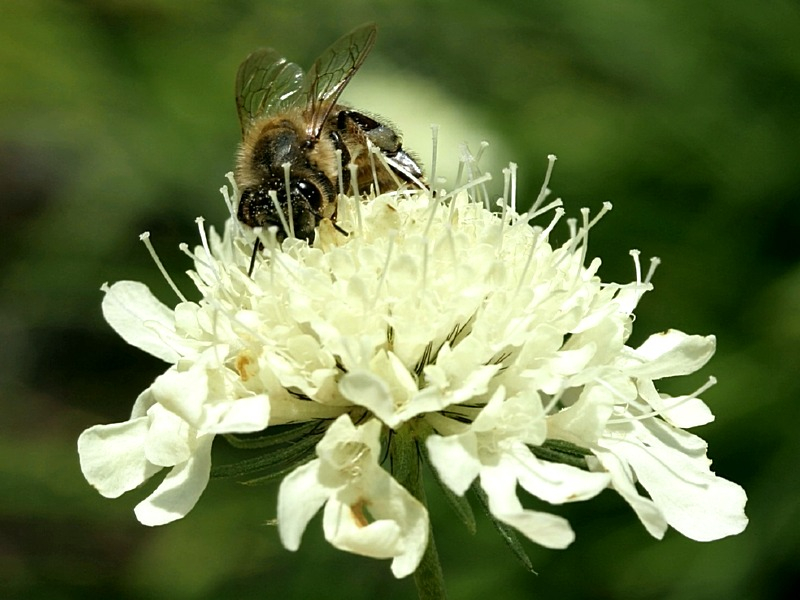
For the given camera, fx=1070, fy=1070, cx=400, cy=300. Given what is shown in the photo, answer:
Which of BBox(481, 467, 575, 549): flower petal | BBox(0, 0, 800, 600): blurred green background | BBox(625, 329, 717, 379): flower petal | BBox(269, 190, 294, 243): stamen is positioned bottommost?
BBox(0, 0, 800, 600): blurred green background

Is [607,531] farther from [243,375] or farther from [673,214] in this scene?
[243,375]

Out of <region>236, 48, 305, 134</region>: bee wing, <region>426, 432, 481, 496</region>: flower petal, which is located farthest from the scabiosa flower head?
<region>236, 48, 305, 134</region>: bee wing

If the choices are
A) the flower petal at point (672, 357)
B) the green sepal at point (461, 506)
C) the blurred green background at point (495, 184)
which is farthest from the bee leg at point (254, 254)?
the blurred green background at point (495, 184)

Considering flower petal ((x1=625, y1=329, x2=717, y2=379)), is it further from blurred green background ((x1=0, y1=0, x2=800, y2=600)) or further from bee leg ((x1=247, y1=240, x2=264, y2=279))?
blurred green background ((x1=0, y1=0, x2=800, y2=600))

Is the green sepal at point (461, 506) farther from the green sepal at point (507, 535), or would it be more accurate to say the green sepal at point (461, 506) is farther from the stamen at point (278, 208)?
the stamen at point (278, 208)

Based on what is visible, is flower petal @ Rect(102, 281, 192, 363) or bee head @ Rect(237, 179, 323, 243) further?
flower petal @ Rect(102, 281, 192, 363)

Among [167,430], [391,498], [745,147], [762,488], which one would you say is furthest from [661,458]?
[745,147]
